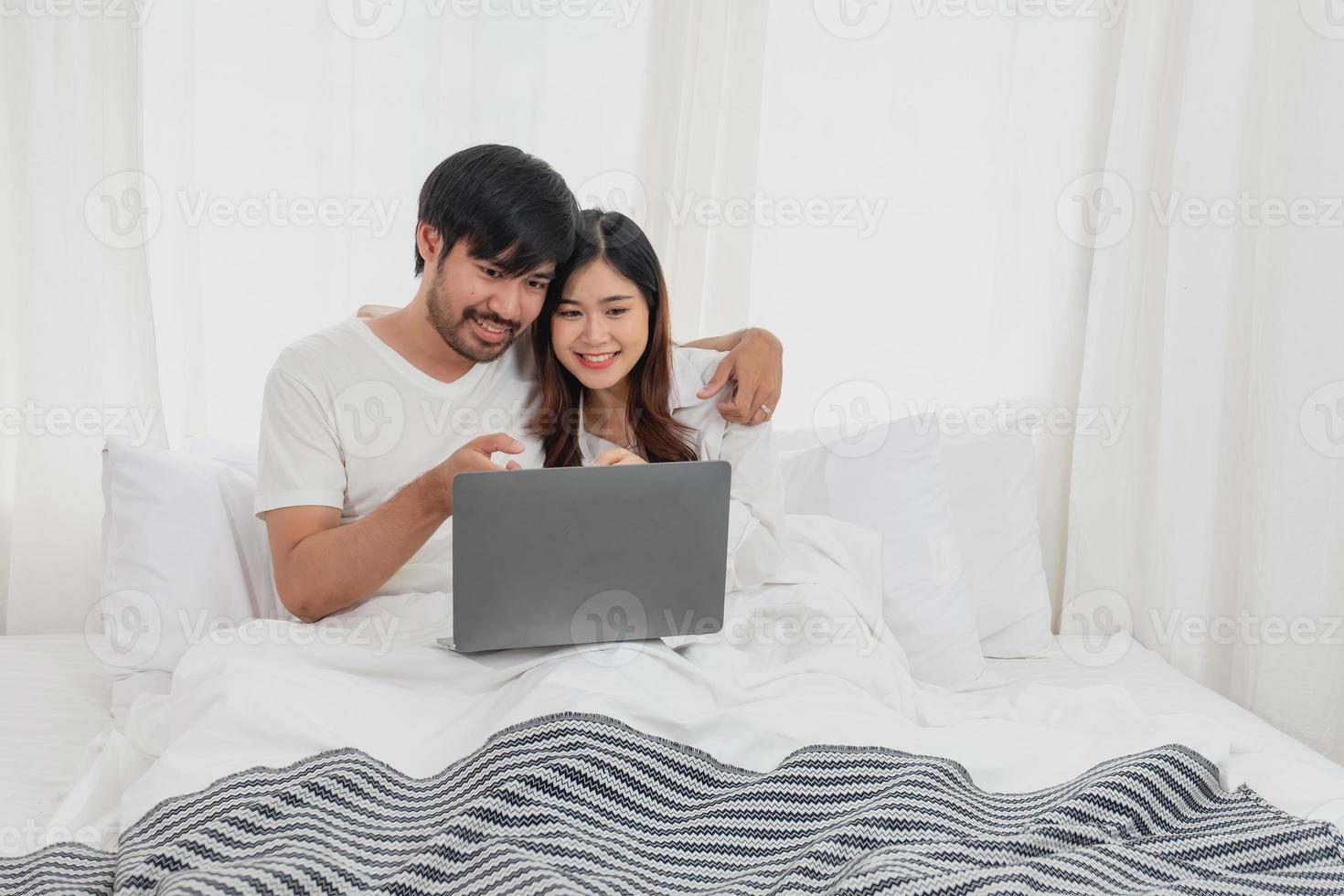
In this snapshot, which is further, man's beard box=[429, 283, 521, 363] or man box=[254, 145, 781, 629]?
man's beard box=[429, 283, 521, 363]

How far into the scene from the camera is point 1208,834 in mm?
1052

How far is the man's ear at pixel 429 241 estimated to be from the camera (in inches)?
65.2

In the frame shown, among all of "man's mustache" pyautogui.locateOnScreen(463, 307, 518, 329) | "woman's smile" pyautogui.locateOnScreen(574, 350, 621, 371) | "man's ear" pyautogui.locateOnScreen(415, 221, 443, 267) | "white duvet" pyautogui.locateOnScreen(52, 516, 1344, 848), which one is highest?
"man's ear" pyautogui.locateOnScreen(415, 221, 443, 267)

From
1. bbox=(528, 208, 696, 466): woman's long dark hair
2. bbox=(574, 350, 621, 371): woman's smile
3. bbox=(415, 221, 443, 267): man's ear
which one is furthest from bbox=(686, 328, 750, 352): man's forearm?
bbox=(415, 221, 443, 267): man's ear

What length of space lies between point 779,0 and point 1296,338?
1.21 m

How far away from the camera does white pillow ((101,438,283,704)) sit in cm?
160

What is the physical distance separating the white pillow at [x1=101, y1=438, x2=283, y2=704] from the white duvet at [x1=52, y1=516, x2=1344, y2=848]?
151 millimetres

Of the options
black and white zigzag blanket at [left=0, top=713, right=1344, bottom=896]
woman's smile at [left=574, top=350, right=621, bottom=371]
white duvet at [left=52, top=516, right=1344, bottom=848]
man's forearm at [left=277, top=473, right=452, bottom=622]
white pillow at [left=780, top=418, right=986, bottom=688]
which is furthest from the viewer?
white pillow at [left=780, top=418, right=986, bottom=688]

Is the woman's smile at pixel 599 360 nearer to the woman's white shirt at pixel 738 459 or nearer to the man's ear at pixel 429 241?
the woman's white shirt at pixel 738 459

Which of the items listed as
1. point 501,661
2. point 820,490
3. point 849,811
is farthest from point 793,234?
point 849,811

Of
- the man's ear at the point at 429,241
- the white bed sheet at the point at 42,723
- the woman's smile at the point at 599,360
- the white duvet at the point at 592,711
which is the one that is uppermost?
the man's ear at the point at 429,241

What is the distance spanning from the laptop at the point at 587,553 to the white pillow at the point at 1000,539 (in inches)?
32.2

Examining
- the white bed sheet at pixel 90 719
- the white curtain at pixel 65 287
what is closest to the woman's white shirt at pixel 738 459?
the white bed sheet at pixel 90 719

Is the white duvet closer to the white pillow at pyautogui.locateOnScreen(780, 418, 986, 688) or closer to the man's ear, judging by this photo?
the white pillow at pyautogui.locateOnScreen(780, 418, 986, 688)
